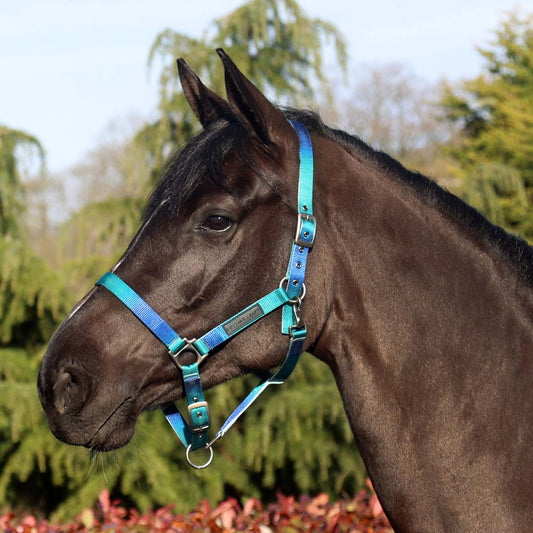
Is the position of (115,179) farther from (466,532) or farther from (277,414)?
(466,532)

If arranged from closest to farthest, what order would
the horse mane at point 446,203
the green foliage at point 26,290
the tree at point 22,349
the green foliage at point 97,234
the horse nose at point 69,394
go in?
the horse nose at point 69,394 < the horse mane at point 446,203 < the tree at point 22,349 < the green foliage at point 26,290 < the green foliage at point 97,234

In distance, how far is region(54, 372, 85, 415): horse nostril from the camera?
5.98 ft

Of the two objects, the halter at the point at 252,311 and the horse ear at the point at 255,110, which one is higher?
the horse ear at the point at 255,110

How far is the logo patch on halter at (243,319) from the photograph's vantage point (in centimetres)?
190

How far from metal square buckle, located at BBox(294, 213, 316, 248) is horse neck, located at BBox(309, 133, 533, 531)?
6cm

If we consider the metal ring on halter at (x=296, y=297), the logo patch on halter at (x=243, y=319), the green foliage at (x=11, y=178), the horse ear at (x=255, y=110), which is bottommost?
the logo patch on halter at (x=243, y=319)

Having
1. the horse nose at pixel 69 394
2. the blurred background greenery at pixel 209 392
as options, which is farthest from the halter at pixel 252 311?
the blurred background greenery at pixel 209 392

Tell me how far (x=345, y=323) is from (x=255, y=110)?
26.6 inches

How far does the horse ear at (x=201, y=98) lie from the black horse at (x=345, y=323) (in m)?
0.10

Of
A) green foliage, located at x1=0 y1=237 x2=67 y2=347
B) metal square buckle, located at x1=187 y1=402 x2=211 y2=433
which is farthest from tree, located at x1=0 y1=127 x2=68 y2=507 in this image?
metal square buckle, located at x1=187 y1=402 x2=211 y2=433

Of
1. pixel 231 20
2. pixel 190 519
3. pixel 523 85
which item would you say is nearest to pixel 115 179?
pixel 523 85

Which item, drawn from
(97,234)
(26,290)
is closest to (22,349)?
(26,290)

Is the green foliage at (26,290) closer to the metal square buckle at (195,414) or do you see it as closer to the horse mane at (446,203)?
the metal square buckle at (195,414)

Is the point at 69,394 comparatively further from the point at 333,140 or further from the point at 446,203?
the point at 446,203
